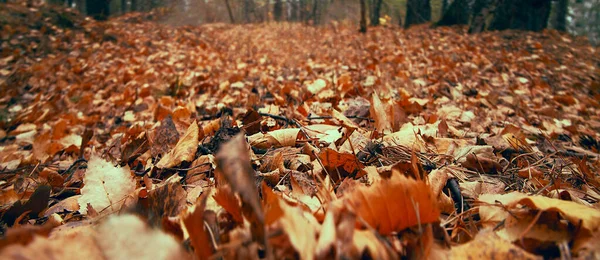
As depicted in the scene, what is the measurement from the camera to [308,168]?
91cm

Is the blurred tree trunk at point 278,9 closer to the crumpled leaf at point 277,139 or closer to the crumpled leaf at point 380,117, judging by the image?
the crumpled leaf at point 380,117

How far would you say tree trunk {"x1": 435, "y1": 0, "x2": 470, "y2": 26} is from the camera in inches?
299

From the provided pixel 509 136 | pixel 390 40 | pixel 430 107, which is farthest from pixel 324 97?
pixel 390 40

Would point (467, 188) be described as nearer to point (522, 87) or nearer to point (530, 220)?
point (530, 220)

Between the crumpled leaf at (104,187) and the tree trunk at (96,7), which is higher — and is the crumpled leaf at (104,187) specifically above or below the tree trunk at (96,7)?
below

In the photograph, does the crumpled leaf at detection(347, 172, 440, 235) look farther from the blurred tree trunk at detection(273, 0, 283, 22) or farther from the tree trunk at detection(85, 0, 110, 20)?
the blurred tree trunk at detection(273, 0, 283, 22)

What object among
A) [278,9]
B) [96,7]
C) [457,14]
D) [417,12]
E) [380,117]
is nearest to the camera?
[380,117]

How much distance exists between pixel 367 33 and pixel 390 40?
139 cm

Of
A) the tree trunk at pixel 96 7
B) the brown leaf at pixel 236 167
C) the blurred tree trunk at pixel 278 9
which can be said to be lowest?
the brown leaf at pixel 236 167

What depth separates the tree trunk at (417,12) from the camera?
896 cm

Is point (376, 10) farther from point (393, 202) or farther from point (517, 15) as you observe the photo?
point (393, 202)

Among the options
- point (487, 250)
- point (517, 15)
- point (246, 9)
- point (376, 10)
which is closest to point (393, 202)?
point (487, 250)

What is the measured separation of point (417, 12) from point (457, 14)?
1.91m

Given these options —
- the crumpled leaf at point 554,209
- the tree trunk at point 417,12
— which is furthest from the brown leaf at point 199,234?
the tree trunk at point 417,12
